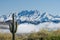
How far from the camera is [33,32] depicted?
19.9 meters

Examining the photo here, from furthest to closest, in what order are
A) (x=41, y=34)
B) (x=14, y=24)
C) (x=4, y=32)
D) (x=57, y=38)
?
(x=4, y=32), (x=41, y=34), (x=57, y=38), (x=14, y=24)

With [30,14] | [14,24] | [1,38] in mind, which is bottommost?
[30,14]

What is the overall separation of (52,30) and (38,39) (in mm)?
1971

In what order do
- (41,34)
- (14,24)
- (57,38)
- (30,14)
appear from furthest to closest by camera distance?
(30,14) < (41,34) < (57,38) < (14,24)

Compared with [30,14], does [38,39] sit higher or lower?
higher

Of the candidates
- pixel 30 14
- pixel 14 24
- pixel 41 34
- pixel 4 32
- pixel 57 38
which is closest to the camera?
pixel 14 24

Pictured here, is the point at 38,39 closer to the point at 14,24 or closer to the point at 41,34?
the point at 41,34

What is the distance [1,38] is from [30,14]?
176703mm

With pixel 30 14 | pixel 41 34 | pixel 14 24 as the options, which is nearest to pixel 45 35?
pixel 41 34

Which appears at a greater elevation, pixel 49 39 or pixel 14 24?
pixel 14 24

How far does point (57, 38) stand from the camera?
18.1 metres

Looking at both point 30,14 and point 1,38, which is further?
point 30,14

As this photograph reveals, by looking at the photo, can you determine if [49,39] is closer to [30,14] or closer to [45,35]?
[45,35]

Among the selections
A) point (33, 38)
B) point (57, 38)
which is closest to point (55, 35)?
point (57, 38)
